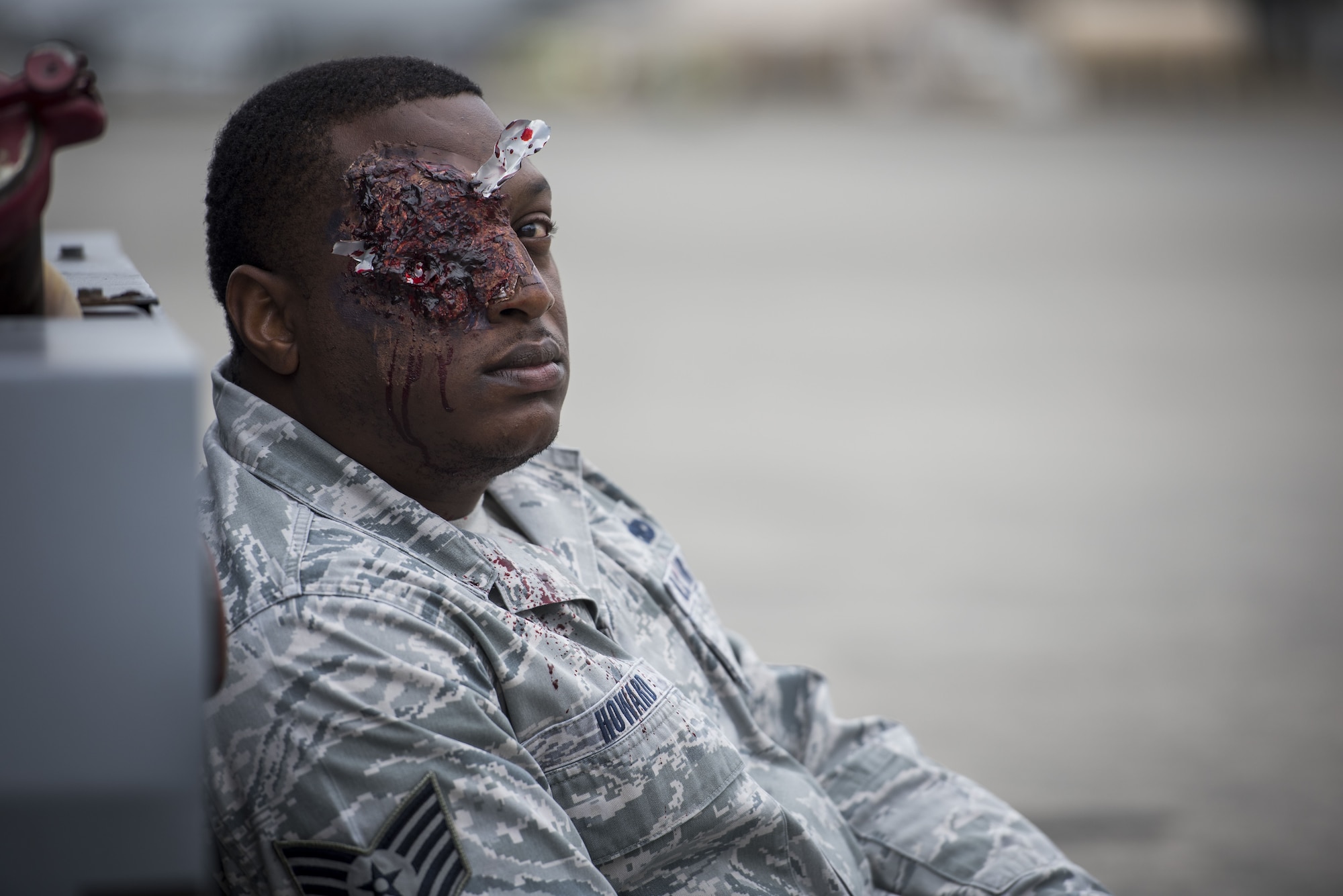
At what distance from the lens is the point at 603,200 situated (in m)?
13.8

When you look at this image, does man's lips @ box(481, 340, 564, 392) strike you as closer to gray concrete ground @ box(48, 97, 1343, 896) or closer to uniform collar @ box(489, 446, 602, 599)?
uniform collar @ box(489, 446, 602, 599)

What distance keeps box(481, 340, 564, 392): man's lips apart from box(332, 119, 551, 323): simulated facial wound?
61mm

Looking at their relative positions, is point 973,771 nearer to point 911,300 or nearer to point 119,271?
point 119,271

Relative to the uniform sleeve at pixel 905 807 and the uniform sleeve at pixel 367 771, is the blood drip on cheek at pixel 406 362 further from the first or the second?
the uniform sleeve at pixel 905 807

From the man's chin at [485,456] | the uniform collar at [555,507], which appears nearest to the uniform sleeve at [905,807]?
the uniform collar at [555,507]

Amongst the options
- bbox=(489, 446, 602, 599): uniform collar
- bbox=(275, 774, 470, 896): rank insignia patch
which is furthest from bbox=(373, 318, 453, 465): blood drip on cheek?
bbox=(275, 774, 470, 896): rank insignia patch

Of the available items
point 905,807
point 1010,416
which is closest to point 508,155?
point 905,807

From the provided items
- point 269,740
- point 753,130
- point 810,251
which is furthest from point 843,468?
point 753,130

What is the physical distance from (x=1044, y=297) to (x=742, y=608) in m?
5.73

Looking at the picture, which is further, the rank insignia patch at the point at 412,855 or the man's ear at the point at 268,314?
the man's ear at the point at 268,314

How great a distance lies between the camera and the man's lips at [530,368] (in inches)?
60.7

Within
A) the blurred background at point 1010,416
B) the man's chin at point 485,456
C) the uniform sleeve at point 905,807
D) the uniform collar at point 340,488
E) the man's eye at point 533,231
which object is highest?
the man's eye at point 533,231

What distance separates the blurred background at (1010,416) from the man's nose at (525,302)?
210cm

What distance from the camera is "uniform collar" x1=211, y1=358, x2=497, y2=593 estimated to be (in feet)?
4.86
